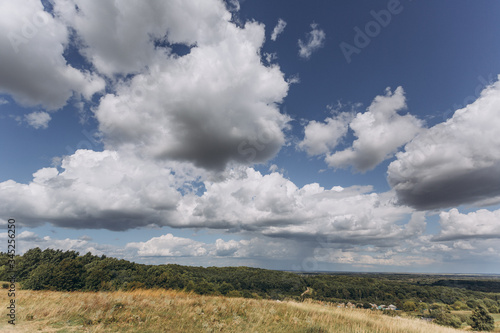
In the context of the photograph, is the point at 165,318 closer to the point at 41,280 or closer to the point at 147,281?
the point at 41,280

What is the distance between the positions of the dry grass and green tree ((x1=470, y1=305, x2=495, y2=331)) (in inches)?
4020

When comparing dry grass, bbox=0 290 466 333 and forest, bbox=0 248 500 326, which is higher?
dry grass, bbox=0 290 466 333

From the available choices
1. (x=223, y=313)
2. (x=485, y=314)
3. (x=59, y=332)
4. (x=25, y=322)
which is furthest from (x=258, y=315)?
(x=485, y=314)

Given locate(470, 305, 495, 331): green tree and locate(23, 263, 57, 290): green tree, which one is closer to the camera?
locate(23, 263, 57, 290): green tree

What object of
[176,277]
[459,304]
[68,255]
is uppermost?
[68,255]

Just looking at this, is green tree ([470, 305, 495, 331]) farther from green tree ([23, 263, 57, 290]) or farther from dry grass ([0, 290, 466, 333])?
green tree ([23, 263, 57, 290])

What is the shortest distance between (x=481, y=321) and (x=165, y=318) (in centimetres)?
11646

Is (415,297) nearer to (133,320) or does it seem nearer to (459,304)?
(459,304)

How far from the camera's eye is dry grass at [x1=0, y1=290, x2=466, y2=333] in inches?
483

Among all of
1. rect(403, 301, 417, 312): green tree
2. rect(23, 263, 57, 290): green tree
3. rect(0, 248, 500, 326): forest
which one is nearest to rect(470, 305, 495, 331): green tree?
rect(0, 248, 500, 326): forest

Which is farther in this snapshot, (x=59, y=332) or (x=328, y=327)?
(x=328, y=327)

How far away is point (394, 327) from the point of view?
14.3 meters

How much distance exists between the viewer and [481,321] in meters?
82.8

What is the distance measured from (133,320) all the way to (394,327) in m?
14.8
